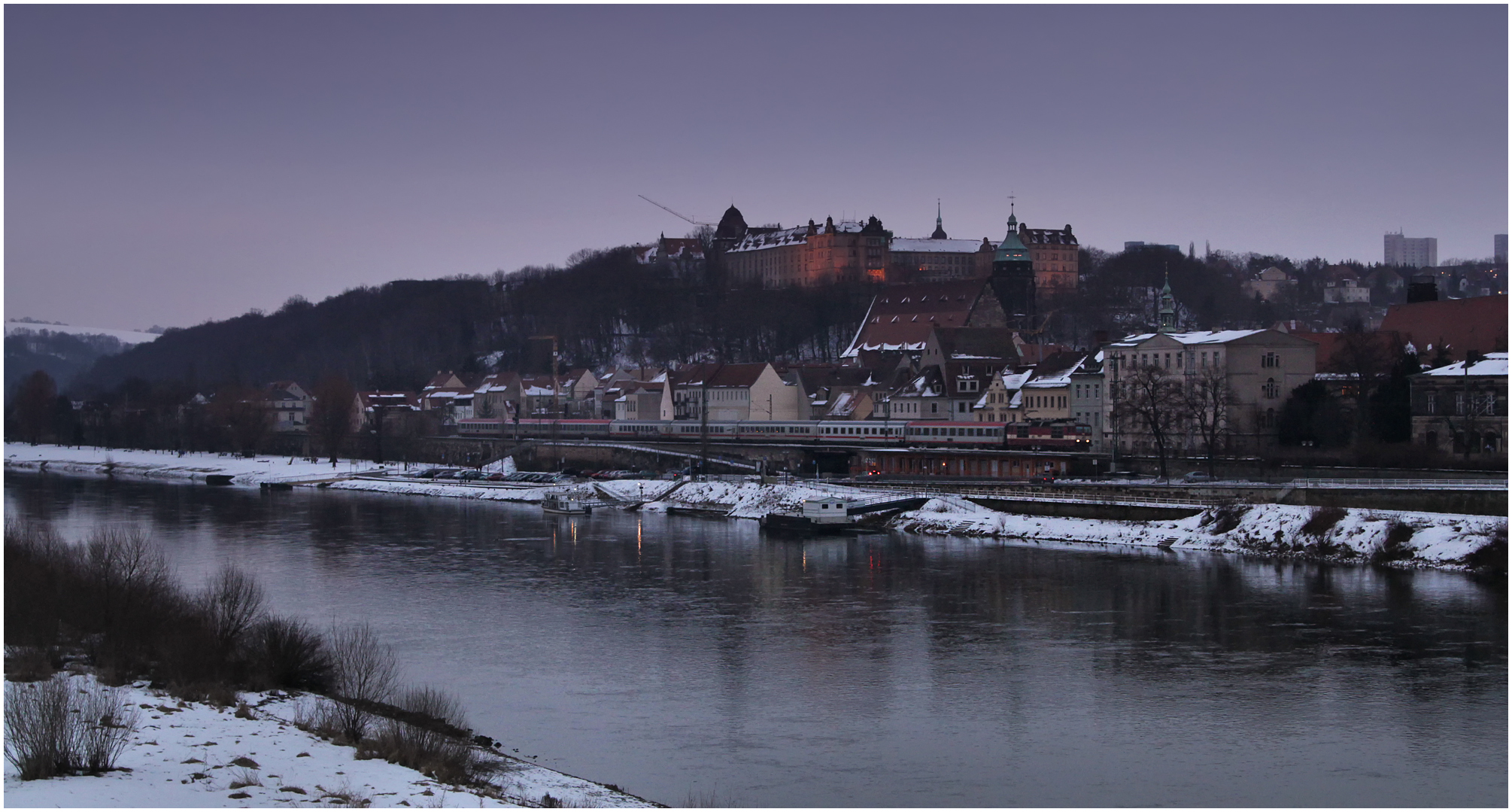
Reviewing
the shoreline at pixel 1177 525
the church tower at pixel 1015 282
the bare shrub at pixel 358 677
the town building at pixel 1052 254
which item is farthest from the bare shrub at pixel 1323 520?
the town building at pixel 1052 254

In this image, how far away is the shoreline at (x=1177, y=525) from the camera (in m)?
33.0

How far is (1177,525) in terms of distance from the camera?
3800 centimetres

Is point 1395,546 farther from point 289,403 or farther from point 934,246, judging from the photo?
A: point 934,246

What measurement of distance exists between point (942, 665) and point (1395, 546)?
15.4 metres

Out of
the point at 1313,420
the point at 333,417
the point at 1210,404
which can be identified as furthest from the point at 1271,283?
the point at 1313,420

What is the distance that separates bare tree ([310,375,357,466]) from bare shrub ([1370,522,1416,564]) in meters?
49.8

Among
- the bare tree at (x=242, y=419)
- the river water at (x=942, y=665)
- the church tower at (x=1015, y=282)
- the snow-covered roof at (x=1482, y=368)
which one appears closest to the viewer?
the river water at (x=942, y=665)

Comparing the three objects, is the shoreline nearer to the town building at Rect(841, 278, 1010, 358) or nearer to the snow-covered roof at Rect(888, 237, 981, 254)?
the town building at Rect(841, 278, 1010, 358)

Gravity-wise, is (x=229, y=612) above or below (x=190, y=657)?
above

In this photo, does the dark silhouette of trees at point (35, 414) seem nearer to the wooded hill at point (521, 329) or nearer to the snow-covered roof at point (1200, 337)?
the wooded hill at point (521, 329)

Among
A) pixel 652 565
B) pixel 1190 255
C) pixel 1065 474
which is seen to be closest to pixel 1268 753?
pixel 652 565

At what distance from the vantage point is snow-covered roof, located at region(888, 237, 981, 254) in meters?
130

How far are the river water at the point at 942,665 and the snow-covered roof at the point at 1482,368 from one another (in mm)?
12903

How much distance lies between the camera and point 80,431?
9419 centimetres
